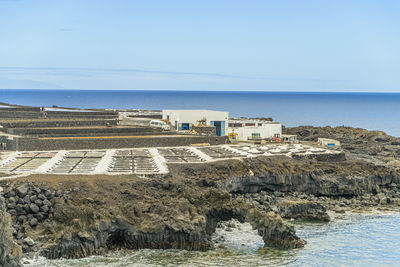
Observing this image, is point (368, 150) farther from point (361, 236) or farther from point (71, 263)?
point (71, 263)

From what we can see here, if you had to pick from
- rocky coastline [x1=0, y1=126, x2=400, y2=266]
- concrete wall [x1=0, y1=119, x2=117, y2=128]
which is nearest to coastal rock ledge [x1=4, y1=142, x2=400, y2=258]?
rocky coastline [x1=0, y1=126, x2=400, y2=266]

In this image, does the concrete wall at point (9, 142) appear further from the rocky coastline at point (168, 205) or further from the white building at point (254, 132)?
the white building at point (254, 132)

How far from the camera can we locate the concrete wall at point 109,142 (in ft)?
184

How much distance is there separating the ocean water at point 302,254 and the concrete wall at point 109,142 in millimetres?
24436

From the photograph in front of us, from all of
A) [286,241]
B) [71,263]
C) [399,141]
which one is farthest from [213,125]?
[71,263]

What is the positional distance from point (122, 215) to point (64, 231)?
401 centimetres

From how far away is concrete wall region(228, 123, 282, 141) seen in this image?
7162 centimetres

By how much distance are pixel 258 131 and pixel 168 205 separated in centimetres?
3729

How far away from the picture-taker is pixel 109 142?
194 feet

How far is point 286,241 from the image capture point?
35125mm

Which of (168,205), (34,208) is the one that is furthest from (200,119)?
(34,208)

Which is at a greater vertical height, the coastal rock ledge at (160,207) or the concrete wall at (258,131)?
the concrete wall at (258,131)

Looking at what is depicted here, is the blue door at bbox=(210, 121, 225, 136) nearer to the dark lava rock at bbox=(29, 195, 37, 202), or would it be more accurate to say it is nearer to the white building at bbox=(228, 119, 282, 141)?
the white building at bbox=(228, 119, 282, 141)

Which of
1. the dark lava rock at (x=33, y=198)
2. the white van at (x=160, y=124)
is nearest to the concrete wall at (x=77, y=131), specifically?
the white van at (x=160, y=124)
